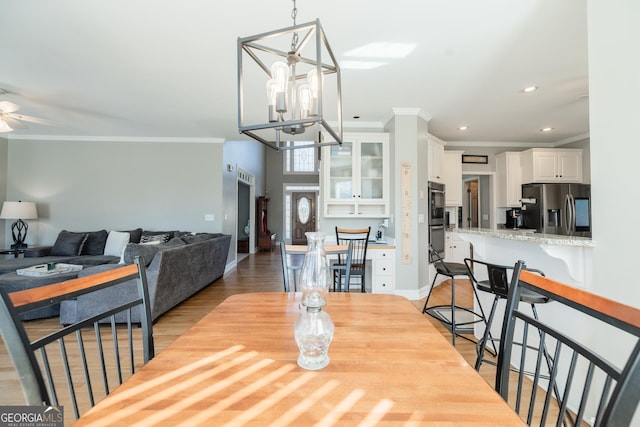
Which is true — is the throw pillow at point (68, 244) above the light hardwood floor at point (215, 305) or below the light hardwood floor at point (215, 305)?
above

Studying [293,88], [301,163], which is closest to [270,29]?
[293,88]

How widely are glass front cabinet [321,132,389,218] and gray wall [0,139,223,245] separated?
2.30m

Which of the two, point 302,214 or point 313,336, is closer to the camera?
point 313,336

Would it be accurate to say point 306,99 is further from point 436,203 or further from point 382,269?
point 436,203

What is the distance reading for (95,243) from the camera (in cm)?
462

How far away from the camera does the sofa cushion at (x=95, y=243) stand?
4.57 m

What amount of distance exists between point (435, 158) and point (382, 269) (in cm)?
210

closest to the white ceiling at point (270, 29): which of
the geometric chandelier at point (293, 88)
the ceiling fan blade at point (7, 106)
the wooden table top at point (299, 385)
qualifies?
the ceiling fan blade at point (7, 106)

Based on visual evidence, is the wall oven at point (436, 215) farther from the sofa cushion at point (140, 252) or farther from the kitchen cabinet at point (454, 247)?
the sofa cushion at point (140, 252)

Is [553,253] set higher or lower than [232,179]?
lower

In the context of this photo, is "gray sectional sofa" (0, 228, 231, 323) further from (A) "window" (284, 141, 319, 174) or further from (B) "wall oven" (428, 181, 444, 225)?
(A) "window" (284, 141, 319, 174)

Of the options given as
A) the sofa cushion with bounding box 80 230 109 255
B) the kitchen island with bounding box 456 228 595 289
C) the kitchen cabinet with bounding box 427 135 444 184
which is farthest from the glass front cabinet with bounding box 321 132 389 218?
the sofa cushion with bounding box 80 230 109 255

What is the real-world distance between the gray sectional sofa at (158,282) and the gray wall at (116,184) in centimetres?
168

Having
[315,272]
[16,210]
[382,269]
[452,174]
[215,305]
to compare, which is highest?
[452,174]
